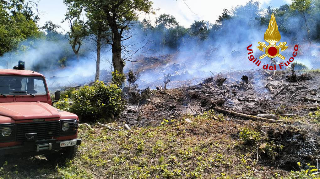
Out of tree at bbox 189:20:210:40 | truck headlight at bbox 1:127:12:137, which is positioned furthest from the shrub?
tree at bbox 189:20:210:40

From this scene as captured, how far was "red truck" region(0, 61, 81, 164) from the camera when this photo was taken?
4.61 m

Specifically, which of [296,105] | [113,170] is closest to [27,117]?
[113,170]

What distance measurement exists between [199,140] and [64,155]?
3772 millimetres

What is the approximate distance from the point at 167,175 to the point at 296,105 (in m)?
7.94

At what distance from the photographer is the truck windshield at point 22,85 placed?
5.66 metres

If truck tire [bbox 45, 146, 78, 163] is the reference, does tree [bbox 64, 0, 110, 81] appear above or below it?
above

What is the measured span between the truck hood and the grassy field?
1.08 m

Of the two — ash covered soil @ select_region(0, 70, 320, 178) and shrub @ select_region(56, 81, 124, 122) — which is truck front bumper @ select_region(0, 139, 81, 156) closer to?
ash covered soil @ select_region(0, 70, 320, 178)

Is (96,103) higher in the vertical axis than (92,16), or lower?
lower

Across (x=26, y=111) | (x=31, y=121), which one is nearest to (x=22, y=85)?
(x=26, y=111)

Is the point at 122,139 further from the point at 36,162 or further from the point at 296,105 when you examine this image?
the point at 296,105

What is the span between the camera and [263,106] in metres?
10.9

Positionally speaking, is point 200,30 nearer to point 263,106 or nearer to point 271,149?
point 263,106

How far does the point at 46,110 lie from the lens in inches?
207
